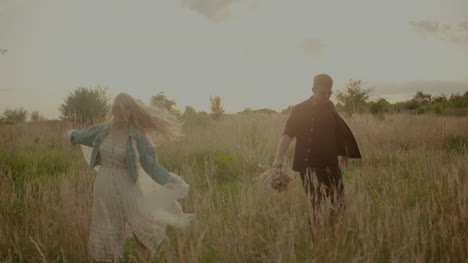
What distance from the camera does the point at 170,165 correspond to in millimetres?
7051

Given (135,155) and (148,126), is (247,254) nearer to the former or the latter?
(135,155)

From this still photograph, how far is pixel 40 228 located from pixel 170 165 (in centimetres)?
362

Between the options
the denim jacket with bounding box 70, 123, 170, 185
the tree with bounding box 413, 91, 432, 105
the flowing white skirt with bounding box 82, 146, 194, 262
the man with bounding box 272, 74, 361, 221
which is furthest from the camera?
the tree with bounding box 413, 91, 432, 105

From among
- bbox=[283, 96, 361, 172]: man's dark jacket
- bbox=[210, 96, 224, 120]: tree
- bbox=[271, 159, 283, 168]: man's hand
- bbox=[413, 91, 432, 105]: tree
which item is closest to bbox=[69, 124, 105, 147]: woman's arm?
bbox=[271, 159, 283, 168]: man's hand

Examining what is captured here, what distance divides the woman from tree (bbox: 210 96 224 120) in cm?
1981

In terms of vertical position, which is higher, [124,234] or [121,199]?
[121,199]

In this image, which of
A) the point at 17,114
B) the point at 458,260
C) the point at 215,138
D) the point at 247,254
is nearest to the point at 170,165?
the point at 215,138

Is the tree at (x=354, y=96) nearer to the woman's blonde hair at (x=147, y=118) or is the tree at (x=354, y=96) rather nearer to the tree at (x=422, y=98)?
the woman's blonde hair at (x=147, y=118)

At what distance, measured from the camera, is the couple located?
3.06 metres

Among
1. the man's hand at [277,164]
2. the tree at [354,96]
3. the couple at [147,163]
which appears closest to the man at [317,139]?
the couple at [147,163]

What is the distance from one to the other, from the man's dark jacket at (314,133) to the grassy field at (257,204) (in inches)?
17.8

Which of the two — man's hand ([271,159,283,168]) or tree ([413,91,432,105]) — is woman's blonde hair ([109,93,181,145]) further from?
tree ([413,91,432,105])

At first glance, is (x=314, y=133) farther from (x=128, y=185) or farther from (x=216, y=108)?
(x=216, y=108)

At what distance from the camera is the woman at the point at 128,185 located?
9.98 ft
